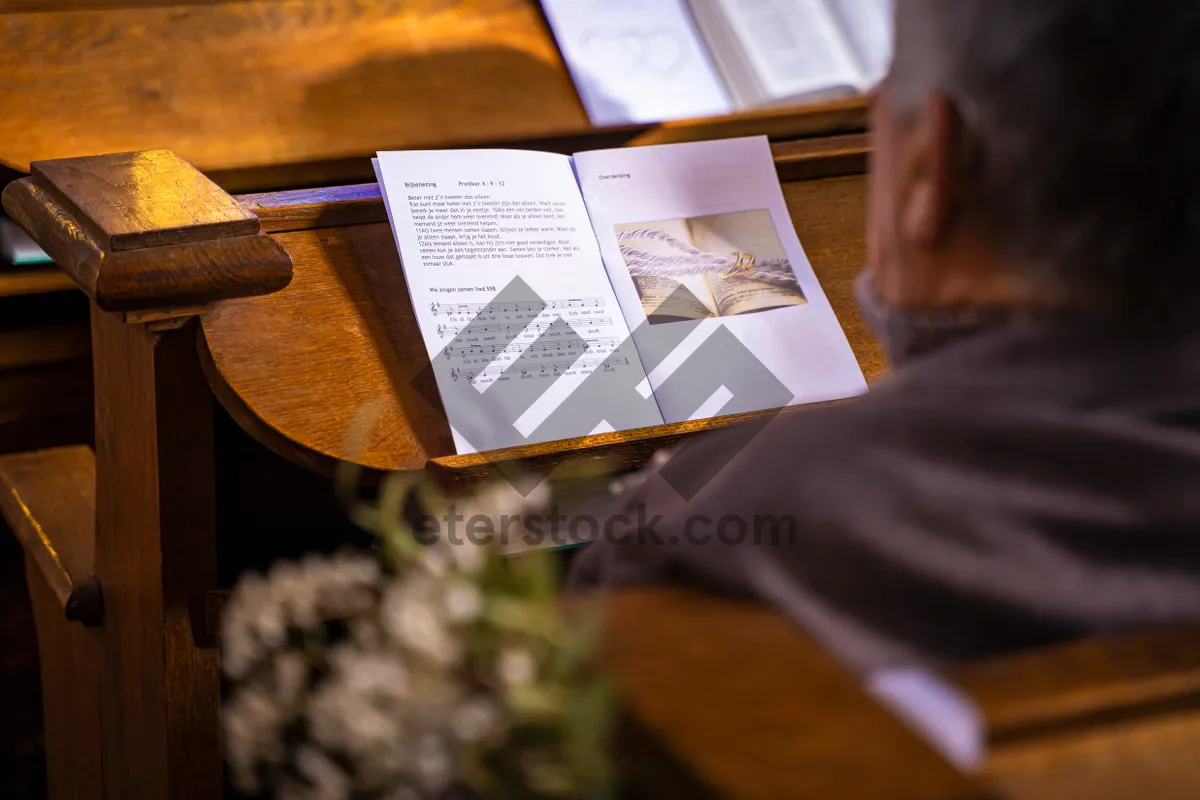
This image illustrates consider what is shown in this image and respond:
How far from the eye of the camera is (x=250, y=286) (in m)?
1.15

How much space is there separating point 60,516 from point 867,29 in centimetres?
157

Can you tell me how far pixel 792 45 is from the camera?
6.79 feet

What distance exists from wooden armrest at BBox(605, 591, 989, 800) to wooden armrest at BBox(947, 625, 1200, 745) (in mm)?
34

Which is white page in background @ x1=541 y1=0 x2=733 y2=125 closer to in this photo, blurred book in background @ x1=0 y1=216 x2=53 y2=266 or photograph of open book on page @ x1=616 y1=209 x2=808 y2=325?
photograph of open book on page @ x1=616 y1=209 x2=808 y2=325

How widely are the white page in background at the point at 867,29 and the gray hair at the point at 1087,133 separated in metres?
1.45

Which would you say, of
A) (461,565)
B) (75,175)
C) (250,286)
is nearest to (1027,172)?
(461,565)

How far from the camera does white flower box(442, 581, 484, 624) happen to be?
545mm

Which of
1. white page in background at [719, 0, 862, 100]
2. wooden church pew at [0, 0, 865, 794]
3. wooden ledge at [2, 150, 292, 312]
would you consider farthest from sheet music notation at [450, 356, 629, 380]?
white page in background at [719, 0, 862, 100]

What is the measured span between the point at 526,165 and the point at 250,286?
44 centimetres

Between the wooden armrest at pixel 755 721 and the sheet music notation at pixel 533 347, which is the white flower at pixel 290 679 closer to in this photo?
the wooden armrest at pixel 755 721

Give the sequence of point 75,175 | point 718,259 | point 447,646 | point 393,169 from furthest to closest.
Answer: point 718,259 < point 393,169 < point 75,175 < point 447,646

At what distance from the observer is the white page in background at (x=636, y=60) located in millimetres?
1921

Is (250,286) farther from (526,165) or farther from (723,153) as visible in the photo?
(723,153)
